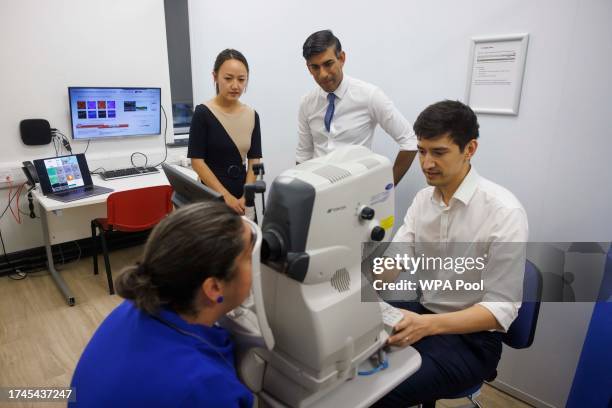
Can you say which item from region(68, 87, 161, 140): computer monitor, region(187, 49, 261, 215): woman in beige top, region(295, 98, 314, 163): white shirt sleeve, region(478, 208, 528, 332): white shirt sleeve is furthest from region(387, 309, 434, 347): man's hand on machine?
region(68, 87, 161, 140): computer monitor

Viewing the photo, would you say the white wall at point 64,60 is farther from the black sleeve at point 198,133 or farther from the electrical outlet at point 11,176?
the black sleeve at point 198,133

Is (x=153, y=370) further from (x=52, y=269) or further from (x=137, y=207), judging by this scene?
(x=52, y=269)

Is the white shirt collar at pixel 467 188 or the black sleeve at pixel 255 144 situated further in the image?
the black sleeve at pixel 255 144

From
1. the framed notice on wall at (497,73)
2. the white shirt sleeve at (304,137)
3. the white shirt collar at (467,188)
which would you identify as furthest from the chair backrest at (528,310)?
the white shirt sleeve at (304,137)

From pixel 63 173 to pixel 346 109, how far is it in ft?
7.03

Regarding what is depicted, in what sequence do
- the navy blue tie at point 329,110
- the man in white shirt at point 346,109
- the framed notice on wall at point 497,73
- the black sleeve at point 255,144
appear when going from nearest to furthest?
1. the framed notice on wall at point 497,73
2. the man in white shirt at point 346,109
3. the navy blue tie at point 329,110
4. the black sleeve at point 255,144

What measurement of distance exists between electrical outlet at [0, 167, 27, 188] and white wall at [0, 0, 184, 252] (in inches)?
2.1

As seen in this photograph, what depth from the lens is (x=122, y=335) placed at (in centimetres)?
79

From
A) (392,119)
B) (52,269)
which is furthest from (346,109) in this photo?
(52,269)

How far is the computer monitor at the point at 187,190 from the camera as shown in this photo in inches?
40.4

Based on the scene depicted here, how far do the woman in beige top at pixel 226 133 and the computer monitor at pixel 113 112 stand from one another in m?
1.47

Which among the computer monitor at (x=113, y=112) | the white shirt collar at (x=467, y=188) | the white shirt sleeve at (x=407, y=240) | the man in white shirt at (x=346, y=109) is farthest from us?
the computer monitor at (x=113, y=112)

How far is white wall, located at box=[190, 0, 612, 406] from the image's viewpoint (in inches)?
64.1

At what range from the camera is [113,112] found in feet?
11.2
